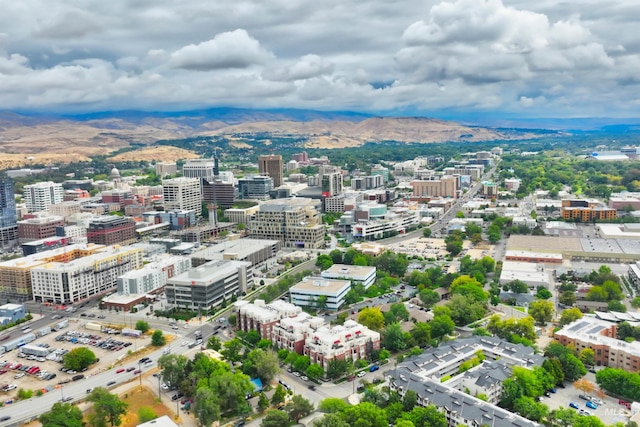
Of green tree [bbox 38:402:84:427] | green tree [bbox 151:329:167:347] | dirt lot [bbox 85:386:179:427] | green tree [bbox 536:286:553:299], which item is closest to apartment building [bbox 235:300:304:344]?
green tree [bbox 151:329:167:347]

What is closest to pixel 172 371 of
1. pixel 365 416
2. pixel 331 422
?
pixel 331 422

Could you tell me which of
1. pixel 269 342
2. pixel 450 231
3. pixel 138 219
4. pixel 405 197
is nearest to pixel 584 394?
pixel 269 342

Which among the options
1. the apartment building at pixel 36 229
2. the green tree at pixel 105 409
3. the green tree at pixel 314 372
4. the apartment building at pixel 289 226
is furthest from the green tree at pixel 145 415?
the apartment building at pixel 36 229

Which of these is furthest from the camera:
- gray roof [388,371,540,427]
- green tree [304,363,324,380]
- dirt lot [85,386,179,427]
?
green tree [304,363,324,380]

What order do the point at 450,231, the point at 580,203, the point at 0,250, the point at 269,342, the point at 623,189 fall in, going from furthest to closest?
1. the point at 623,189
2. the point at 580,203
3. the point at 450,231
4. the point at 0,250
5. the point at 269,342

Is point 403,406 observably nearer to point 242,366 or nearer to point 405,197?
point 242,366

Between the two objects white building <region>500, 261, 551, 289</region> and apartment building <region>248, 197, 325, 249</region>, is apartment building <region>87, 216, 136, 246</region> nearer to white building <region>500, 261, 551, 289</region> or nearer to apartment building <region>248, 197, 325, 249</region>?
apartment building <region>248, 197, 325, 249</region>

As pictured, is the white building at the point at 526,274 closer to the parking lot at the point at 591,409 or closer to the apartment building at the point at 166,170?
the parking lot at the point at 591,409
